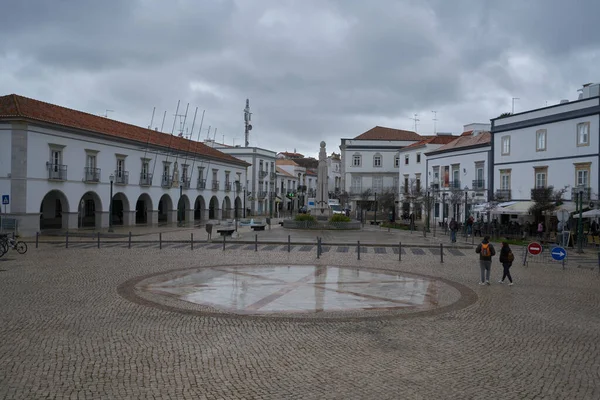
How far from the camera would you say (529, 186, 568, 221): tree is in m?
31.7

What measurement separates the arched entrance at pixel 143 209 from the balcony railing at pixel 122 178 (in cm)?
376

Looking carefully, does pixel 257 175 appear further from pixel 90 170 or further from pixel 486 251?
pixel 486 251

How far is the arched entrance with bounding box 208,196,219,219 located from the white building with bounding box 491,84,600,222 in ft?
102

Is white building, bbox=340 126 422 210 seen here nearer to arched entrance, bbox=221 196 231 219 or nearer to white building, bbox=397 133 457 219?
white building, bbox=397 133 457 219

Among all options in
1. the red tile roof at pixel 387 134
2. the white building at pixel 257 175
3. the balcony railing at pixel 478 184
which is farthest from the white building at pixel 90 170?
the balcony railing at pixel 478 184

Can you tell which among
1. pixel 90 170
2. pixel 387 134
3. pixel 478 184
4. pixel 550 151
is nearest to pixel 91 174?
pixel 90 170

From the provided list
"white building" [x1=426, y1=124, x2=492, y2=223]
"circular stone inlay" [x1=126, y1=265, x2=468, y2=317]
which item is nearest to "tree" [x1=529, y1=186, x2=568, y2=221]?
"white building" [x1=426, y1=124, x2=492, y2=223]

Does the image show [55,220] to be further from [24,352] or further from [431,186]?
[24,352]

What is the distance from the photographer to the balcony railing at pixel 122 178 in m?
41.4

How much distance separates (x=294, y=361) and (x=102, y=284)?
7.92 meters

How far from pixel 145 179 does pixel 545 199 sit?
31.9m

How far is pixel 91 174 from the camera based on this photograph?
3809cm

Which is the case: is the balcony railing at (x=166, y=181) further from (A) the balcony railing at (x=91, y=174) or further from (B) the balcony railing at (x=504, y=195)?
(B) the balcony railing at (x=504, y=195)

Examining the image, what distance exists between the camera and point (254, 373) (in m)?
6.79
